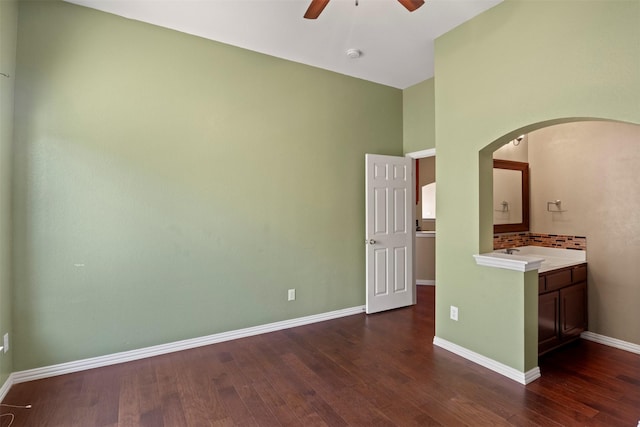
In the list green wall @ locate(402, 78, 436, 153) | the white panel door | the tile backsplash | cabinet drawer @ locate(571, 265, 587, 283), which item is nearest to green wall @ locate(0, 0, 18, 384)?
the white panel door

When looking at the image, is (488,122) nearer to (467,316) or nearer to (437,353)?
(467,316)

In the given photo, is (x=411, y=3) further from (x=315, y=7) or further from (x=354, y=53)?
(x=354, y=53)

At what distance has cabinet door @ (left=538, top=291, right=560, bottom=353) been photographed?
9.54 feet

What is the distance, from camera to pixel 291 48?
137 inches

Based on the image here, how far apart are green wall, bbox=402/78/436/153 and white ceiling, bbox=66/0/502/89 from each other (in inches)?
23.2

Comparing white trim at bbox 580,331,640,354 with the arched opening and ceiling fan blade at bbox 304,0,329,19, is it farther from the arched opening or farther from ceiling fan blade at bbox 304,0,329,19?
ceiling fan blade at bbox 304,0,329,19

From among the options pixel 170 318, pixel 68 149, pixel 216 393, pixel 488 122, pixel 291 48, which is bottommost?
pixel 216 393

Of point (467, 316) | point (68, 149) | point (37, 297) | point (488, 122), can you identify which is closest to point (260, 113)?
point (68, 149)

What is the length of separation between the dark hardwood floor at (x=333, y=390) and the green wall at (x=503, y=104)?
367 mm

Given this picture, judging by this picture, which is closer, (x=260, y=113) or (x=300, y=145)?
(x=260, y=113)

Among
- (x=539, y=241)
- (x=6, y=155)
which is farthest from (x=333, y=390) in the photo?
(x=539, y=241)

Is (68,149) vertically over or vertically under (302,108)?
under

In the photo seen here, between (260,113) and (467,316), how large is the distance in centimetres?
290

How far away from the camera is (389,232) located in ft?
14.3
